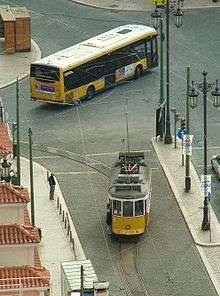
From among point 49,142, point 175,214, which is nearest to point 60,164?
point 49,142

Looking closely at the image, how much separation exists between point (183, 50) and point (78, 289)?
137 feet

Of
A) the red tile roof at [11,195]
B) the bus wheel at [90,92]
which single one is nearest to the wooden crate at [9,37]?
the bus wheel at [90,92]

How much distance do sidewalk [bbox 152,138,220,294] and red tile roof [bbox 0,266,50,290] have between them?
1174 cm

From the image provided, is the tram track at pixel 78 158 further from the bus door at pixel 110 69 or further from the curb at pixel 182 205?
the bus door at pixel 110 69

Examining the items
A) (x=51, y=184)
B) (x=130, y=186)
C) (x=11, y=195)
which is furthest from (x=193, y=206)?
(x=11, y=195)

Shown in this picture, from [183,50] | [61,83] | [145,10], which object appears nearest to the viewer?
[61,83]

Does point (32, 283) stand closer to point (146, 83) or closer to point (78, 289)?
point (78, 289)

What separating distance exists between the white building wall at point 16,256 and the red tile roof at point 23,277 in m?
0.20

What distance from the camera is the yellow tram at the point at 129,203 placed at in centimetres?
6725

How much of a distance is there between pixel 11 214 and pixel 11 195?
2.32 ft

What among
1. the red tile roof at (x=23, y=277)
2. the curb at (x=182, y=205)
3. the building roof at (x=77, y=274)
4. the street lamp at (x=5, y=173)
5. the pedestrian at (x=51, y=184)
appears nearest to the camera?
the red tile roof at (x=23, y=277)

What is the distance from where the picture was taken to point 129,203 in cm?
6719

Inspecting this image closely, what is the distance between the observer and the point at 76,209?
7225cm

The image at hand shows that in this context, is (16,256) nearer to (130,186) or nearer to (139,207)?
(139,207)
